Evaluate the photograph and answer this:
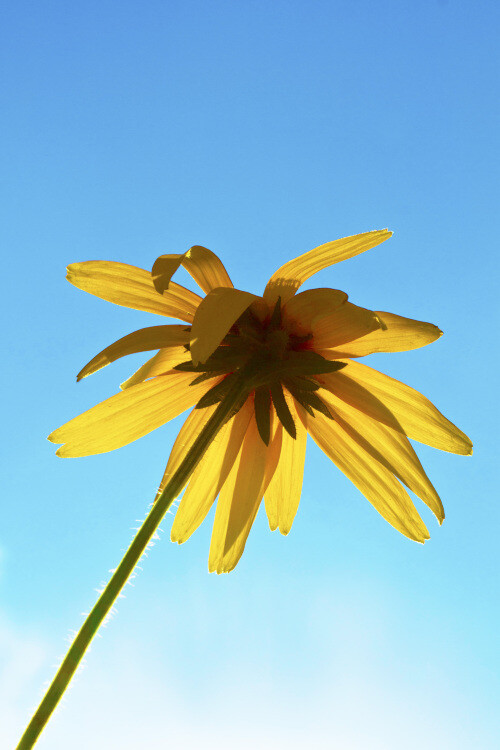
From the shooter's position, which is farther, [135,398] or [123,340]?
[135,398]

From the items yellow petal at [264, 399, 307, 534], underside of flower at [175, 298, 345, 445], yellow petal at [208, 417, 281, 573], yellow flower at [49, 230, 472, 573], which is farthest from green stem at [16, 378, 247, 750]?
yellow petal at [264, 399, 307, 534]

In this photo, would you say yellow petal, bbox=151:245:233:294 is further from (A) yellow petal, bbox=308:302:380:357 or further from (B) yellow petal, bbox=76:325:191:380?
(A) yellow petal, bbox=308:302:380:357

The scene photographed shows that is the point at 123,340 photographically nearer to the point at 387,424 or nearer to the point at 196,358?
the point at 196,358

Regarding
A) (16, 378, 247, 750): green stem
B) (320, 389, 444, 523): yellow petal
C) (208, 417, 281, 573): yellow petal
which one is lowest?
(16, 378, 247, 750): green stem

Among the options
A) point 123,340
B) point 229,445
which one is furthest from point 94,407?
point 229,445

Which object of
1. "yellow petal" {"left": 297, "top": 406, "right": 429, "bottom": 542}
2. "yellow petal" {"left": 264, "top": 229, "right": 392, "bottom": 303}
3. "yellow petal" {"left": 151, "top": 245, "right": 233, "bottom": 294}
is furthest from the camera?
"yellow petal" {"left": 297, "top": 406, "right": 429, "bottom": 542}

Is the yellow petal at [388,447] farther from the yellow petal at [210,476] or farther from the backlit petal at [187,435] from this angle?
the backlit petal at [187,435]

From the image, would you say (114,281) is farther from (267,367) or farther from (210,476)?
(210,476)
